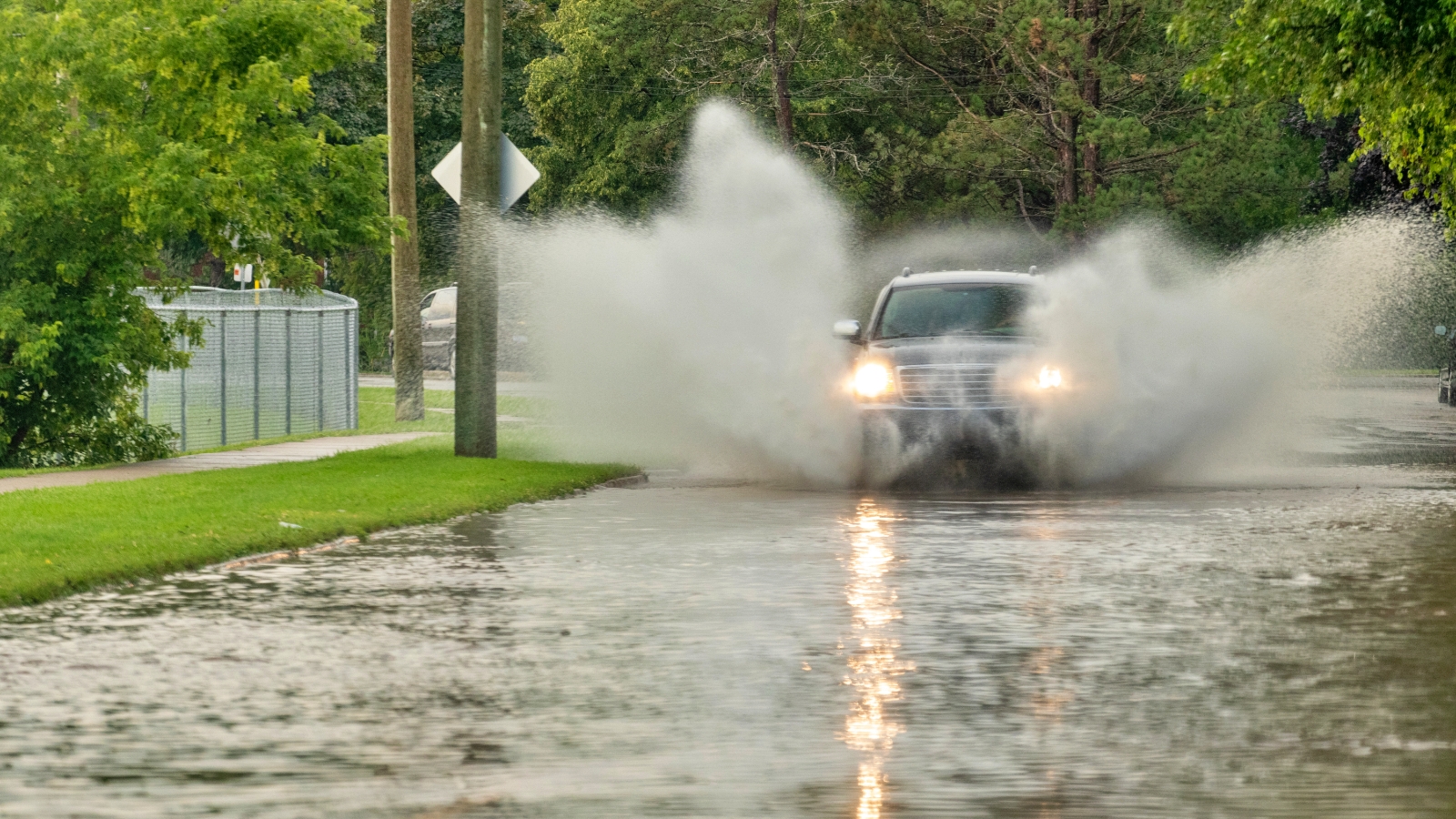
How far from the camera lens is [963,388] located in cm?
2084

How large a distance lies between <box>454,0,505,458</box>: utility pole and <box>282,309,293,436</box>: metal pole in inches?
306

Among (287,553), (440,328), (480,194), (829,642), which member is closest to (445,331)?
(440,328)

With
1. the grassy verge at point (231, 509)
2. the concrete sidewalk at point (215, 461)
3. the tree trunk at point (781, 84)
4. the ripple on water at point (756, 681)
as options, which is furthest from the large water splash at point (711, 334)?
the tree trunk at point (781, 84)

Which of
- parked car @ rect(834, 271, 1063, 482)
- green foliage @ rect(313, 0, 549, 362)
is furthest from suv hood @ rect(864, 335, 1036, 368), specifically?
green foliage @ rect(313, 0, 549, 362)

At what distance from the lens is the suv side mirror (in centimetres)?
2183

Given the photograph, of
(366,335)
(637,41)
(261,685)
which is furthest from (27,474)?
(366,335)

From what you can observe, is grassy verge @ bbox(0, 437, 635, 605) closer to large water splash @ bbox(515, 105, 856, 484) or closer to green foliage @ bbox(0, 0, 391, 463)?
large water splash @ bbox(515, 105, 856, 484)

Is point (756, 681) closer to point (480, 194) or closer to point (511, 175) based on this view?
point (480, 194)

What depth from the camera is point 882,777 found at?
25.6 feet

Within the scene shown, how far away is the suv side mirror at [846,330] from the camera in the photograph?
2183 cm

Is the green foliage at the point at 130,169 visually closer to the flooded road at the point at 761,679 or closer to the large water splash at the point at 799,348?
the large water splash at the point at 799,348

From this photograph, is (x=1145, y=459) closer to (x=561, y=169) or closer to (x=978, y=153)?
(x=978, y=153)

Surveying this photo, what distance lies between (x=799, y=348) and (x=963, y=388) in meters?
2.22

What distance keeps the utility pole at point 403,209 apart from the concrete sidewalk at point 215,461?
3.77 m
